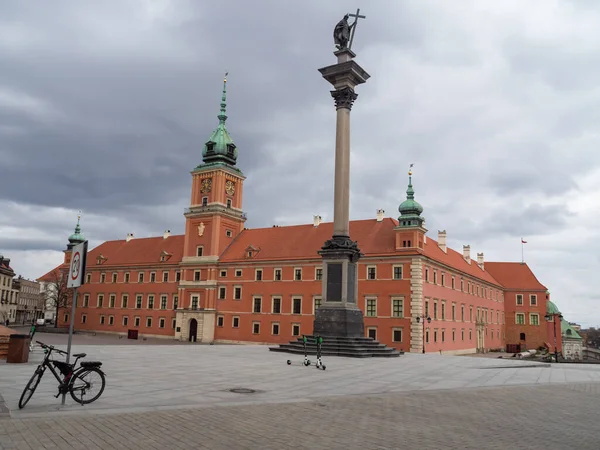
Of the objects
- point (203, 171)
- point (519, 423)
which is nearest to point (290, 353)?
point (519, 423)

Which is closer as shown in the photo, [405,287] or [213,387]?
[213,387]

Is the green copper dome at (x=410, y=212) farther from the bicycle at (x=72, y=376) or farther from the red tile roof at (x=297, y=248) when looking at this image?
the bicycle at (x=72, y=376)

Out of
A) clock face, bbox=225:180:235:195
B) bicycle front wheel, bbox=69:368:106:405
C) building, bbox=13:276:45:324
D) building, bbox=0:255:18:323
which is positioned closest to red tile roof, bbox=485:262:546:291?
clock face, bbox=225:180:235:195

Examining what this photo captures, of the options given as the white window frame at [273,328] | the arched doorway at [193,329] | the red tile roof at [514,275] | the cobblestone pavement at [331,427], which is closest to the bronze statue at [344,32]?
the cobblestone pavement at [331,427]

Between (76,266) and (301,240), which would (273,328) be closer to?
(301,240)

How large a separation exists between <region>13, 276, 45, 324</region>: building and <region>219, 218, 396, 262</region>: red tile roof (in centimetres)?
8903

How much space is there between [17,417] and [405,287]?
43.4 m

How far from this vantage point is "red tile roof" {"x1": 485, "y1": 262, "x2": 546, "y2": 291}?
80500 mm

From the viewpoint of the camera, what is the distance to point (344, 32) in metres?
31.9

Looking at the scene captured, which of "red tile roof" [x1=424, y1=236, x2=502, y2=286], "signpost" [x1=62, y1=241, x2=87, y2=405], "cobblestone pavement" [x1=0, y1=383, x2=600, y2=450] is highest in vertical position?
"red tile roof" [x1=424, y1=236, x2=502, y2=286]

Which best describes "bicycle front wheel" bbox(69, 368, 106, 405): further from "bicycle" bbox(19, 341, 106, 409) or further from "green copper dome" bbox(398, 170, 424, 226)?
"green copper dome" bbox(398, 170, 424, 226)

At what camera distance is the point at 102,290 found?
7456 centimetres

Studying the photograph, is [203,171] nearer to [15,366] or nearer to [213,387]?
[15,366]

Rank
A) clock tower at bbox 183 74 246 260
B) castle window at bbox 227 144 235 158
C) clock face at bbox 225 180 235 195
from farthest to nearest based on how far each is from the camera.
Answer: castle window at bbox 227 144 235 158
clock face at bbox 225 180 235 195
clock tower at bbox 183 74 246 260
